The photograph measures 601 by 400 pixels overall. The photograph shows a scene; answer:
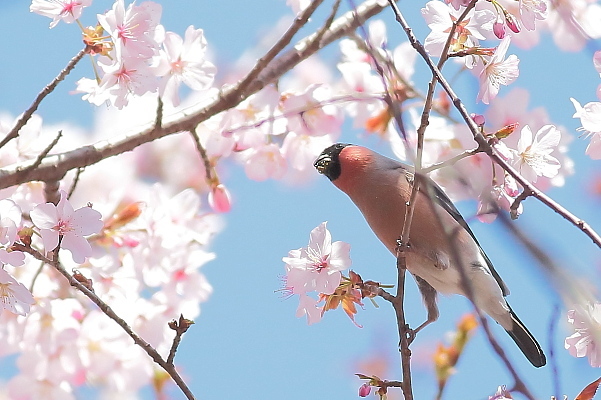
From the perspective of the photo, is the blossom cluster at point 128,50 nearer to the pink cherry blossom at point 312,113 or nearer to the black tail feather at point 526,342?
the pink cherry blossom at point 312,113

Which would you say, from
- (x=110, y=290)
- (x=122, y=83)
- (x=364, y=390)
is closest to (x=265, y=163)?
(x=110, y=290)

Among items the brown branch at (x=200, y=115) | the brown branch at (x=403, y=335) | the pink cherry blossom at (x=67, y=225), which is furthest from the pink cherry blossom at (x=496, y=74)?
the pink cherry blossom at (x=67, y=225)

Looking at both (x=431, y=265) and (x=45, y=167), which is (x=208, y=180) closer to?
(x=45, y=167)

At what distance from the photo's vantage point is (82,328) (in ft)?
8.27

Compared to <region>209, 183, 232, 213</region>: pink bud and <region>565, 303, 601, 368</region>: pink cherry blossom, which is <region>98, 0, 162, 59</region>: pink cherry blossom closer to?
<region>209, 183, 232, 213</region>: pink bud

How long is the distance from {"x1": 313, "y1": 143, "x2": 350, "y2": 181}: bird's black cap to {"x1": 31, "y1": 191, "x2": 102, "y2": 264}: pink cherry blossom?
1308 mm

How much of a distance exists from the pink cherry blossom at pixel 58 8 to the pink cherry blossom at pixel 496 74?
1008mm

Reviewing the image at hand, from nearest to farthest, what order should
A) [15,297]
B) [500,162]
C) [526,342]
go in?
[500,162] → [15,297] → [526,342]

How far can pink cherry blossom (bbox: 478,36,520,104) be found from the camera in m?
1.70

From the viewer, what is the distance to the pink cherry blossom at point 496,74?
1698mm

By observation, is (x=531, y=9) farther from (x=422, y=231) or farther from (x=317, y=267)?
(x=422, y=231)

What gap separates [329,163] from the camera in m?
2.88

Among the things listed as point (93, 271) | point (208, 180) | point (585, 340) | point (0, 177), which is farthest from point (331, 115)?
point (585, 340)

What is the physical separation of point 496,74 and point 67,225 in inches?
42.0
